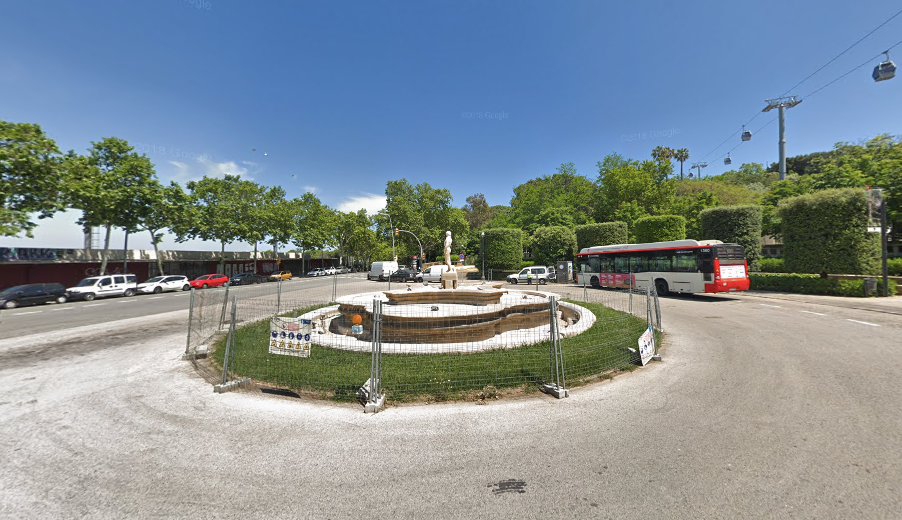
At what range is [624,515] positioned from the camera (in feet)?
8.60

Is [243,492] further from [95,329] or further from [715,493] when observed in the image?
[95,329]

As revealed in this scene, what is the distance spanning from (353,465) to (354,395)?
1751mm

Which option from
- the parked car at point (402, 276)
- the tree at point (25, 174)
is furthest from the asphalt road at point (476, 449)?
the parked car at point (402, 276)

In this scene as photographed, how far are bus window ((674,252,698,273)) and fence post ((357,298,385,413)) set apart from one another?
18.8 meters

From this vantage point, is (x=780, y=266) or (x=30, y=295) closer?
(x=30, y=295)

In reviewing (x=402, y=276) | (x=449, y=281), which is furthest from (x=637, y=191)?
(x=449, y=281)

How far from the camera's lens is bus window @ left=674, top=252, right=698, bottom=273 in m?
17.1

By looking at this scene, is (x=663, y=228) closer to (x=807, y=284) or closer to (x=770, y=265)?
(x=770, y=265)

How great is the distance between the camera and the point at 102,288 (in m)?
23.1

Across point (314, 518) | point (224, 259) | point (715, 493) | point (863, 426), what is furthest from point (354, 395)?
point (224, 259)

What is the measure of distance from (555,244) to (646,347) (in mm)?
30230

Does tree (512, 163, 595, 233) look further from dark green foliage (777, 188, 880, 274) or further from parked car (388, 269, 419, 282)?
dark green foliage (777, 188, 880, 274)

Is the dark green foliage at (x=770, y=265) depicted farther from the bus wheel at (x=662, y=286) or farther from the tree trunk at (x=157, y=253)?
the tree trunk at (x=157, y=253)

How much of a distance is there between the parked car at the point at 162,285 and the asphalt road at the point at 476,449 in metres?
26.1
